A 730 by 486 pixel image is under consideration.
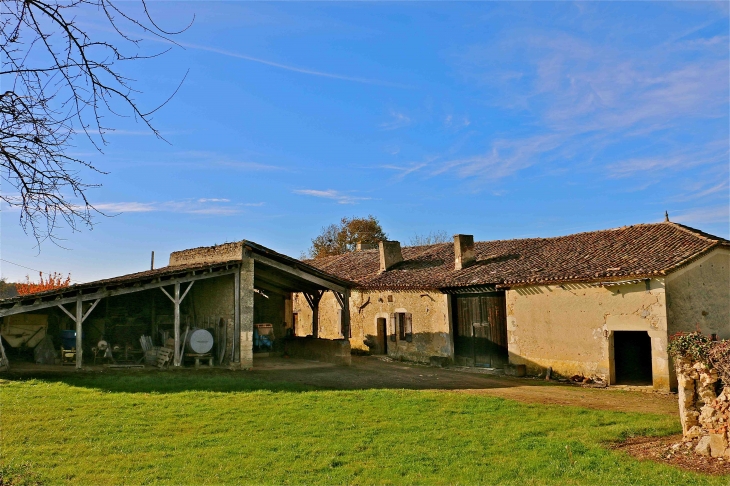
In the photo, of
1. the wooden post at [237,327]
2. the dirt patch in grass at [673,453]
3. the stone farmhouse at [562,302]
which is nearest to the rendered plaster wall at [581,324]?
the stone farmhouse at [562,302]

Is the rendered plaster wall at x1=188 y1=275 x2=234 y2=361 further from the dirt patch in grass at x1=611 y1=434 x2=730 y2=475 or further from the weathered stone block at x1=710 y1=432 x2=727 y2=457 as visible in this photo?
the weathered stone block at x1=710 y1=432 x2=727 y2=457

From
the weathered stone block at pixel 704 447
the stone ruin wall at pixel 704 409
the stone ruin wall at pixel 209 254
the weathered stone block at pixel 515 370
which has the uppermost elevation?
the stone ruin wall at pixel 209 254

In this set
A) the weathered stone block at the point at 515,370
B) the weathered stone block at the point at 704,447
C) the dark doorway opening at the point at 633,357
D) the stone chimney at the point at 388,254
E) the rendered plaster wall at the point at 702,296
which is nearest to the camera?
the weathered stone block at the point at 704,447

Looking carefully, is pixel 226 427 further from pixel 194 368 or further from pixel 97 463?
pixel 194 368

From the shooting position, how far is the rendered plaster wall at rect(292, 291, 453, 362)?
2055 cm

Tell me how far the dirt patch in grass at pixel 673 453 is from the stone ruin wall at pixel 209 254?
11464mm

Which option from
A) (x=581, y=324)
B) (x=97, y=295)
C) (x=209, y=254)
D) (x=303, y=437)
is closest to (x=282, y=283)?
(x=209, y=254)

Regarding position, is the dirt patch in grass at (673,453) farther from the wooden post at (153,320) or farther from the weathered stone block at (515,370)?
the wooden post at (153,320)

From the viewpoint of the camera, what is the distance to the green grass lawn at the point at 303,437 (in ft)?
22.2

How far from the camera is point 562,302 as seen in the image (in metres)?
16.7

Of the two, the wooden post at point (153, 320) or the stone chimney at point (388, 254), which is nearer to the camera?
the wooden post at point (153, 320)

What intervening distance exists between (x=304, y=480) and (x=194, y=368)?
10.2 m

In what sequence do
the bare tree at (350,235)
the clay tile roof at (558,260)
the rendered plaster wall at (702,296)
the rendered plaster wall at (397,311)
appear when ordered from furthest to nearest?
the bare tree at (350,235)
the rendered plaster wall at (397,311)
the clay tile roof at (558,260)
the rendered plaster wall at (702,296)

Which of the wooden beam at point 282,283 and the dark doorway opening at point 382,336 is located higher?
the wooden beam at point 282,283
